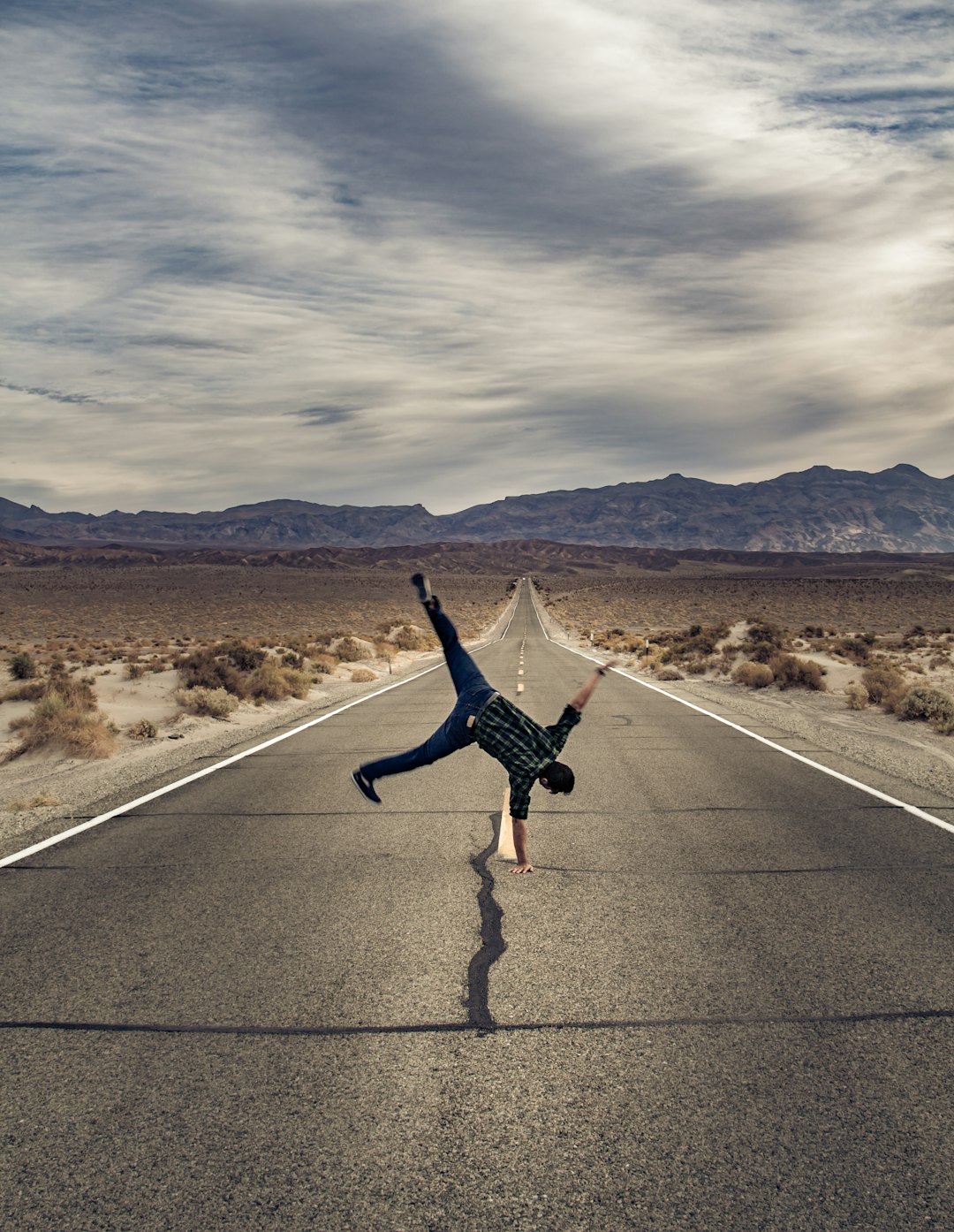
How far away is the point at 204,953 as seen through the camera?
4.99m

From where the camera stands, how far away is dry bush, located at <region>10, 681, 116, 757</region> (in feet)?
41.2

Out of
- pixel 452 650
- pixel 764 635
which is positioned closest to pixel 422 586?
pixel 452 650

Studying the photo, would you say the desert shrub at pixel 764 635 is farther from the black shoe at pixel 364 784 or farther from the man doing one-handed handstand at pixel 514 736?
the man doing one-handed handstand at pixel 514 736

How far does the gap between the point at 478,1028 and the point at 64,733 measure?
35.2 feet

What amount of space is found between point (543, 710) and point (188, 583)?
109 m

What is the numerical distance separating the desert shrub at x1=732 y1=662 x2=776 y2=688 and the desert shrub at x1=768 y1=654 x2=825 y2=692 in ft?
0.68

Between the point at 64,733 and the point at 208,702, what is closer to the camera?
the point at 64,733

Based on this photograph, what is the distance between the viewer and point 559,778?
5.12 m

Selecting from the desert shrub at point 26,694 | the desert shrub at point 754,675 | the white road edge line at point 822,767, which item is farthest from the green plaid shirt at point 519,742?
the desert shrub at point 754,675

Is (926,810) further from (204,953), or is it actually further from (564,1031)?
(204,953)

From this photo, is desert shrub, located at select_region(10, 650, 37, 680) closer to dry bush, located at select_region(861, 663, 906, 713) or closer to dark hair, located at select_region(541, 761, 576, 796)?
dry bush, located at select_region(861, 663, 906, 713)

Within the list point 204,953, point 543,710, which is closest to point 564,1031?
point 204,953

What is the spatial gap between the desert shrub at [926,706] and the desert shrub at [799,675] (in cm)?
448

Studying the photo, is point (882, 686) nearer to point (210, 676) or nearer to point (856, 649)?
point (210, 676)
